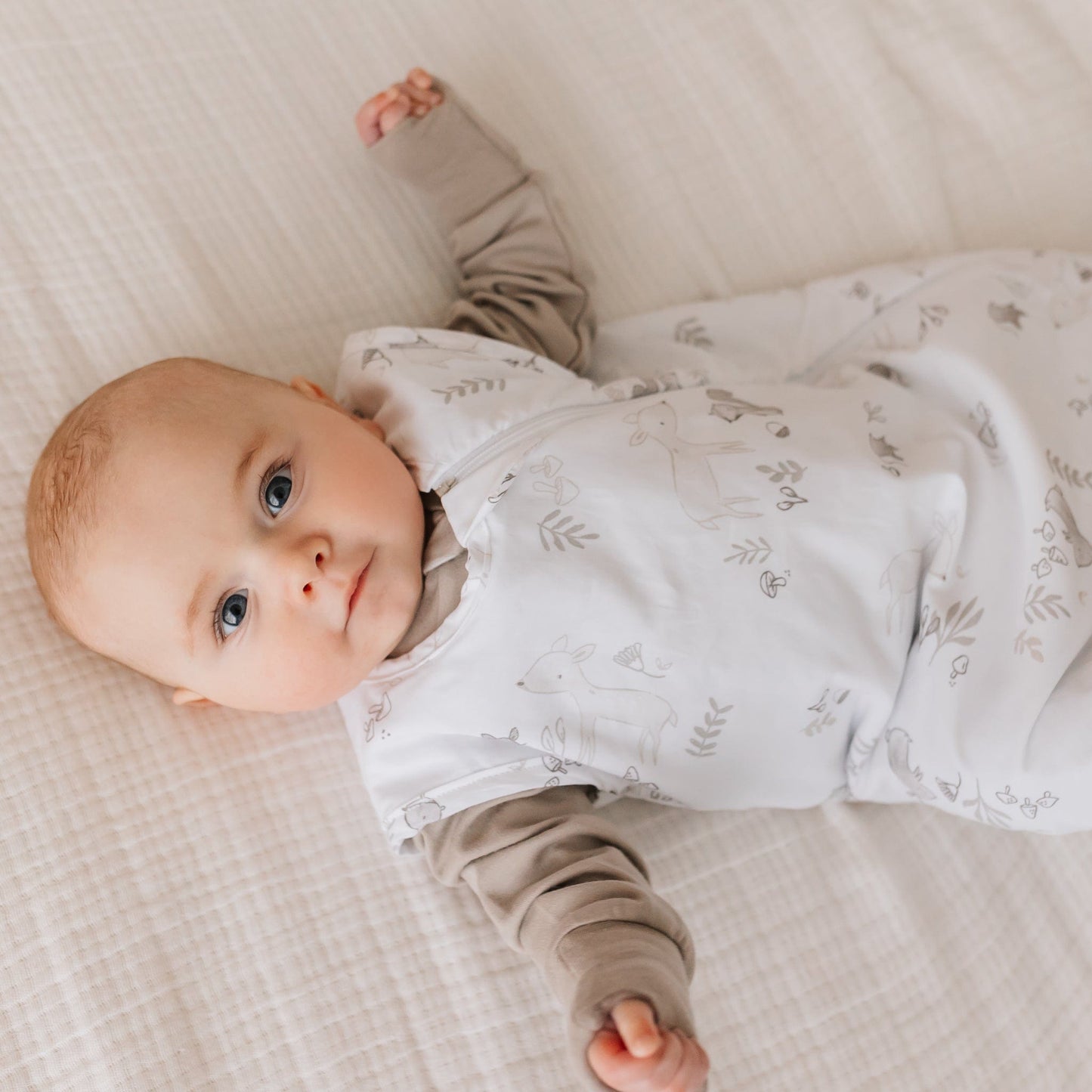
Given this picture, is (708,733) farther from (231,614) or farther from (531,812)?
(231,614)

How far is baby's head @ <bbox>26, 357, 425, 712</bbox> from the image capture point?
914 mm

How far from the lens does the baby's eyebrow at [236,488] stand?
93 centimetres

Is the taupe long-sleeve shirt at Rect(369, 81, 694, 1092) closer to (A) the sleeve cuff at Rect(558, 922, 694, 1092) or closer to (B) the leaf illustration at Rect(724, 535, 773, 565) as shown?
(A) the sleeve cuff at Rect(558, 922, 694, 1092)

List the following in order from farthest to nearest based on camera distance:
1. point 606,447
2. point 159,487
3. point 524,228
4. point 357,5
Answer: point 357,5
point 524,228
point 606,447
point 159,487

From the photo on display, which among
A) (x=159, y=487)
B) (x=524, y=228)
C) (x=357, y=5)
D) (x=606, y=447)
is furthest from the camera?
(x=357, y=5)

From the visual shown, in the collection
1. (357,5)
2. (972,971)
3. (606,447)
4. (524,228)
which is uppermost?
(357,5)

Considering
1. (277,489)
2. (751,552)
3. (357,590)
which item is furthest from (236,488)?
(751,552)

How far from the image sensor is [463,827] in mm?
1001

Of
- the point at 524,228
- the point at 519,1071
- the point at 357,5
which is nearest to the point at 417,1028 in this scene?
the point at 519,1071

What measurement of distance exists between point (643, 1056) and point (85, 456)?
0.68 meters

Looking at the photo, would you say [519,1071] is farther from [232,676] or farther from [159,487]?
[159,487]

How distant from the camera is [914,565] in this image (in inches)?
40.6

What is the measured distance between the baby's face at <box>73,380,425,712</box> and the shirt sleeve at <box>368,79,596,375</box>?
1.01 ft

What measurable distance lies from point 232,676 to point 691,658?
16.9 inches
